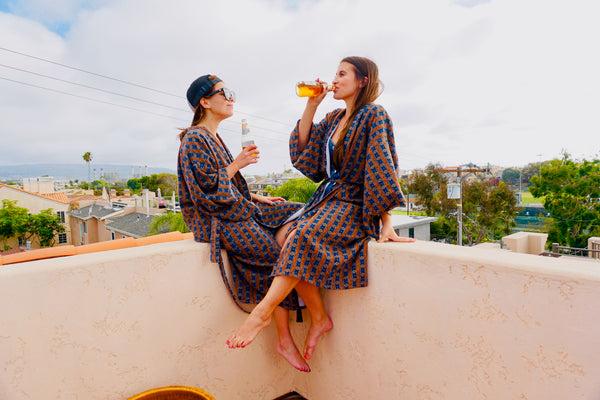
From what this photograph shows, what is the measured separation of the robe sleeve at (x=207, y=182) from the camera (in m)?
1.39

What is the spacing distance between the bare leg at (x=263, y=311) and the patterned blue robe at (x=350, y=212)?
0.15 ft

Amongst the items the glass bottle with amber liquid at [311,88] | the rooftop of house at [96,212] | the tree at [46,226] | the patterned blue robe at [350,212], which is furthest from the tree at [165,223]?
the patterned blue robe at [350,212]

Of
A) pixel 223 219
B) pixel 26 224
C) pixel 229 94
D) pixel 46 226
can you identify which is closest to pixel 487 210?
pixel 229 94

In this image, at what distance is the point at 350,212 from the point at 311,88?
59 cm

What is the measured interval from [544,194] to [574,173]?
170 cm

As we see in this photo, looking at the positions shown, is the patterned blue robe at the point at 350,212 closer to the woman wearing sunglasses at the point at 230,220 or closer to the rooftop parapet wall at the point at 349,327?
the rooftop parapet wall at the point at 349,327

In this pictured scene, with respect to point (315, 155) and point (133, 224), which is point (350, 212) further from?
point (133, 224)

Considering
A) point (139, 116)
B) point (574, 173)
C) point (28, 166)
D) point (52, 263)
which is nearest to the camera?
point (52, 263)

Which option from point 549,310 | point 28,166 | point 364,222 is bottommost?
point 549,310

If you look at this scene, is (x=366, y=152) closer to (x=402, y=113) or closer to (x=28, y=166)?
(x=402, y=113)

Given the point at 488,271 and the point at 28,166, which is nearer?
the point at 488,271

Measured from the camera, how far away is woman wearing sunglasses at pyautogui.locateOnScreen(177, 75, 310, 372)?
1401mm

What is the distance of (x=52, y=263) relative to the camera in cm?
112

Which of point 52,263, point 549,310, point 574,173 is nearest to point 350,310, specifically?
point 549,310
